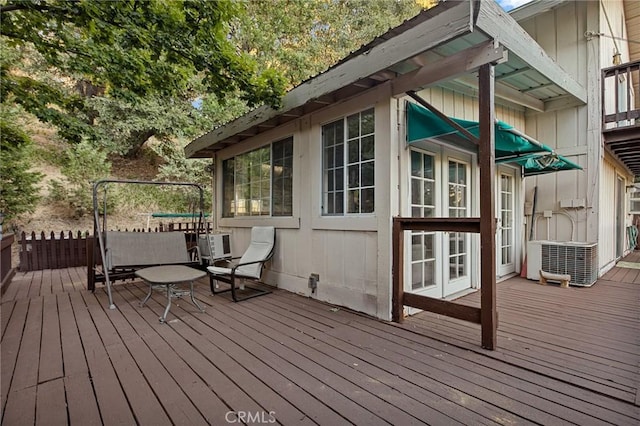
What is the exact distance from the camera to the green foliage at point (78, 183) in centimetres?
1041

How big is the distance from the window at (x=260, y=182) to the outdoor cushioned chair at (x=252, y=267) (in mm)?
397

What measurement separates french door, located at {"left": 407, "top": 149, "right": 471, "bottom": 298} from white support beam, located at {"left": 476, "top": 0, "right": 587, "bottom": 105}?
4.20 ft

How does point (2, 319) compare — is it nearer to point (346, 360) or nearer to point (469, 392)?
point (346, 360)

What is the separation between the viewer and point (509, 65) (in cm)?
364

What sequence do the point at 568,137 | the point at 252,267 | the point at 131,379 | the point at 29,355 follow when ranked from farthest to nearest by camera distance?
the point at 568,137 → the point at 252,267 → the point at 29,355 → the point at 131,379

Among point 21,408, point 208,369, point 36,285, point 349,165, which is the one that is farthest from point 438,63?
point 36,285

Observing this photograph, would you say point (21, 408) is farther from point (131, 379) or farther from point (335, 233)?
point (335, 233)

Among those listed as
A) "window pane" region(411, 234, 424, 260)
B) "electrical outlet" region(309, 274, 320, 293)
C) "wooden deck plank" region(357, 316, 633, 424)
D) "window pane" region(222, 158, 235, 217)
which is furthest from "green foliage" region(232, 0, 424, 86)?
"wooden deck plank" region(357, 316, 633, 424)

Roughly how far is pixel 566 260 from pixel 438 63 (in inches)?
160

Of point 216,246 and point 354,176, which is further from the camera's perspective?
point 216,246

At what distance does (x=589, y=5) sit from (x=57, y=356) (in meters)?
8.69

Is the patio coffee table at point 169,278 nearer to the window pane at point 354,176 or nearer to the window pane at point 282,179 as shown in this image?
the window pane at point 282,179

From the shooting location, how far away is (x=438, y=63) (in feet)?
8.90

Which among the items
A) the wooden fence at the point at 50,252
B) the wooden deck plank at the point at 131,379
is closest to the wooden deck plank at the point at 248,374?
the wooden deck plank at the point at 131,379
